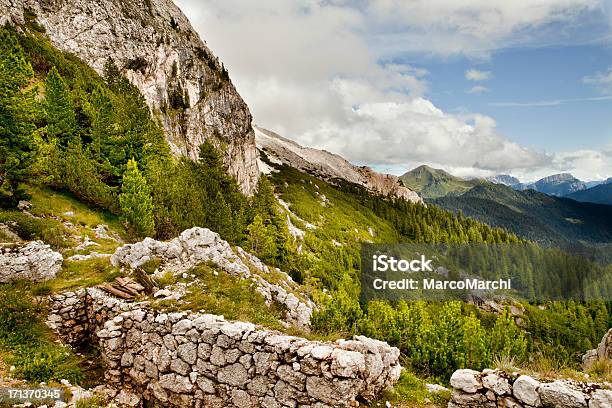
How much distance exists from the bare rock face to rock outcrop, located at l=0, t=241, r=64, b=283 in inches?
2651

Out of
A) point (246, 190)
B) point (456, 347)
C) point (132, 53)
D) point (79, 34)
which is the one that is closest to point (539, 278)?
point (246, 190)

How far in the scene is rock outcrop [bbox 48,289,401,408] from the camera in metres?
10.0

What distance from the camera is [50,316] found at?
13.6m

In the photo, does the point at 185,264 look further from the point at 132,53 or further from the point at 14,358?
the point at 132,53

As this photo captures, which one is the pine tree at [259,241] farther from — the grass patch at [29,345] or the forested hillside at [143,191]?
the grass patch at [29,345]

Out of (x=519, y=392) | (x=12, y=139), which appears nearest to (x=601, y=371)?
(x=519, y=392)

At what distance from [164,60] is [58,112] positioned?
73.3 meters

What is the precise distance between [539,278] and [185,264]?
22454 centimetres

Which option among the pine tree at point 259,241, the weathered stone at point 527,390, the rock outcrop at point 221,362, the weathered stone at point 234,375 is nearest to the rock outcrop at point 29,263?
the rock outcrop at point 221,362

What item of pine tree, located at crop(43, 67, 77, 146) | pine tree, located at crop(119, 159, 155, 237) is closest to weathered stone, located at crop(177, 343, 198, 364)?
pine tree, located at crop(119, 159, 155, 237)

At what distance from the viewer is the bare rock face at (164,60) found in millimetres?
87000

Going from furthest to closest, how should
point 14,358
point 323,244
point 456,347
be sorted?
point 323,244
point 456,347
point 14,358

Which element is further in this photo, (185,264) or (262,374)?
(185,264)

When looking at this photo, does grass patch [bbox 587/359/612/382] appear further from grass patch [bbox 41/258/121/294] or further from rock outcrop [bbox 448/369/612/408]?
grass patch [bbox 41/258/121/294]
